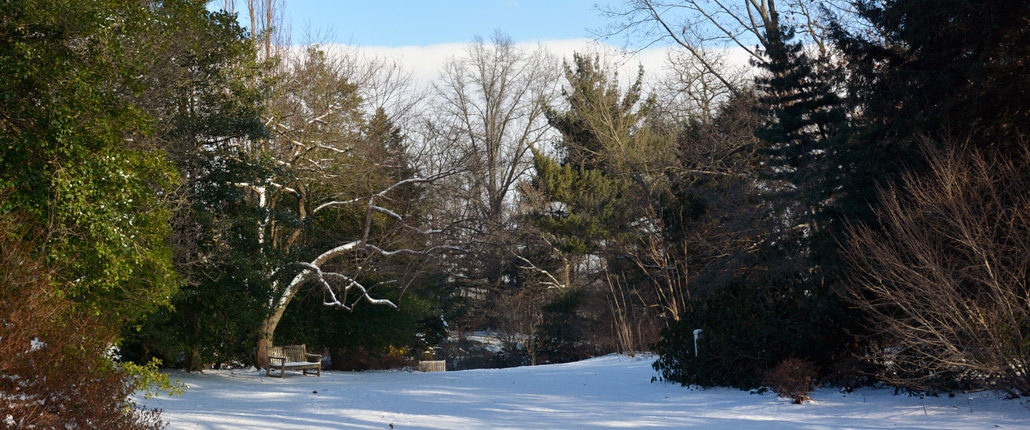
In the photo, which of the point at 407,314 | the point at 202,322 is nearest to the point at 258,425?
the point at 202,322

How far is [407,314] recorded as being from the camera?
19.7m

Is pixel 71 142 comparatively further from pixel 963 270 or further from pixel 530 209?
pixel 530 209

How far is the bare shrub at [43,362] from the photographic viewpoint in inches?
209

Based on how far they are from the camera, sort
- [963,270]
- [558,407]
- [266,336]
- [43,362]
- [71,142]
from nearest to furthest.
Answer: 1. [43,362]
2. [71,142]
3. [963,270]
4. [558,407]
5. [266,336]

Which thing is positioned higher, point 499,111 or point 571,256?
point 499,111

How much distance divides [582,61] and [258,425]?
25394mm

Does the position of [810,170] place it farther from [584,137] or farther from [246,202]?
[584,137]

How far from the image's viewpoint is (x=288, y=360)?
16.4 metres

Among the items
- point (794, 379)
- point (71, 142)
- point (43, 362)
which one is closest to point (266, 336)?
point (71, 142)

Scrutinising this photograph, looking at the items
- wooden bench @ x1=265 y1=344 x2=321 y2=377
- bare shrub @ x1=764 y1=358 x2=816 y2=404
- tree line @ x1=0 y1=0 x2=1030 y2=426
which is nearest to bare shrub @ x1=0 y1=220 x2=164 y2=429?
tree line @ x1=0 y1=0 x2=1030 y2=426

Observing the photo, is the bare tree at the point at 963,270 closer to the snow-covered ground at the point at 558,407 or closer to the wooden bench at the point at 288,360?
the snow-covered ground at the point at 558,407

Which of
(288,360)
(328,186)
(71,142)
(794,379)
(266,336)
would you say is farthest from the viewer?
(328,186)

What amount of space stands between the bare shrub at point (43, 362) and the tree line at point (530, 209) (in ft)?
0.11

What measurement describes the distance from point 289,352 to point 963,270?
13.1 metres
